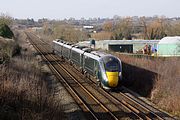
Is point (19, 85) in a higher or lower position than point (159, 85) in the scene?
higher

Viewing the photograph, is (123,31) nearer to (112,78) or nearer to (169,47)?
(169,47)

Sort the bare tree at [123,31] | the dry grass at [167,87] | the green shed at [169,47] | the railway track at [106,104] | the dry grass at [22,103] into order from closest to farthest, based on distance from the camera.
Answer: the dry grass at [22,103]
the railway track at [106,104]
the dry grass at [167,87]
the green shed at [169,47]
the bare tree at [123,31]

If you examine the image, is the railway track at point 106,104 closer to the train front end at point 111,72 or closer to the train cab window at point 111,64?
the train front end at point 111,72

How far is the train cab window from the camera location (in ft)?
73.5

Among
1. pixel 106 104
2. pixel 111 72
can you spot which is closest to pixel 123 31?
pixel 111 72

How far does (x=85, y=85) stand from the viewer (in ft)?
84.6

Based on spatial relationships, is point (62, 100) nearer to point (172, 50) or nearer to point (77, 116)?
point (77, 116)

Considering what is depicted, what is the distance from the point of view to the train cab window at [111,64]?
22.4 metres

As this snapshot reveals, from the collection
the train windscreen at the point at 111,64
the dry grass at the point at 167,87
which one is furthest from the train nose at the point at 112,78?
the dry grass at the point at 167,87

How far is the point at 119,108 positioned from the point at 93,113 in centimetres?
176

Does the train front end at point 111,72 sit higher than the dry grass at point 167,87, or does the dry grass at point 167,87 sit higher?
the train front end at point 111,72

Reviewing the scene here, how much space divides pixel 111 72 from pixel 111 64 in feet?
1.94

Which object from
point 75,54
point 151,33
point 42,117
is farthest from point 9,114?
point 151,33

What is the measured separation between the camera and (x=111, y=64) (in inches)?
886
